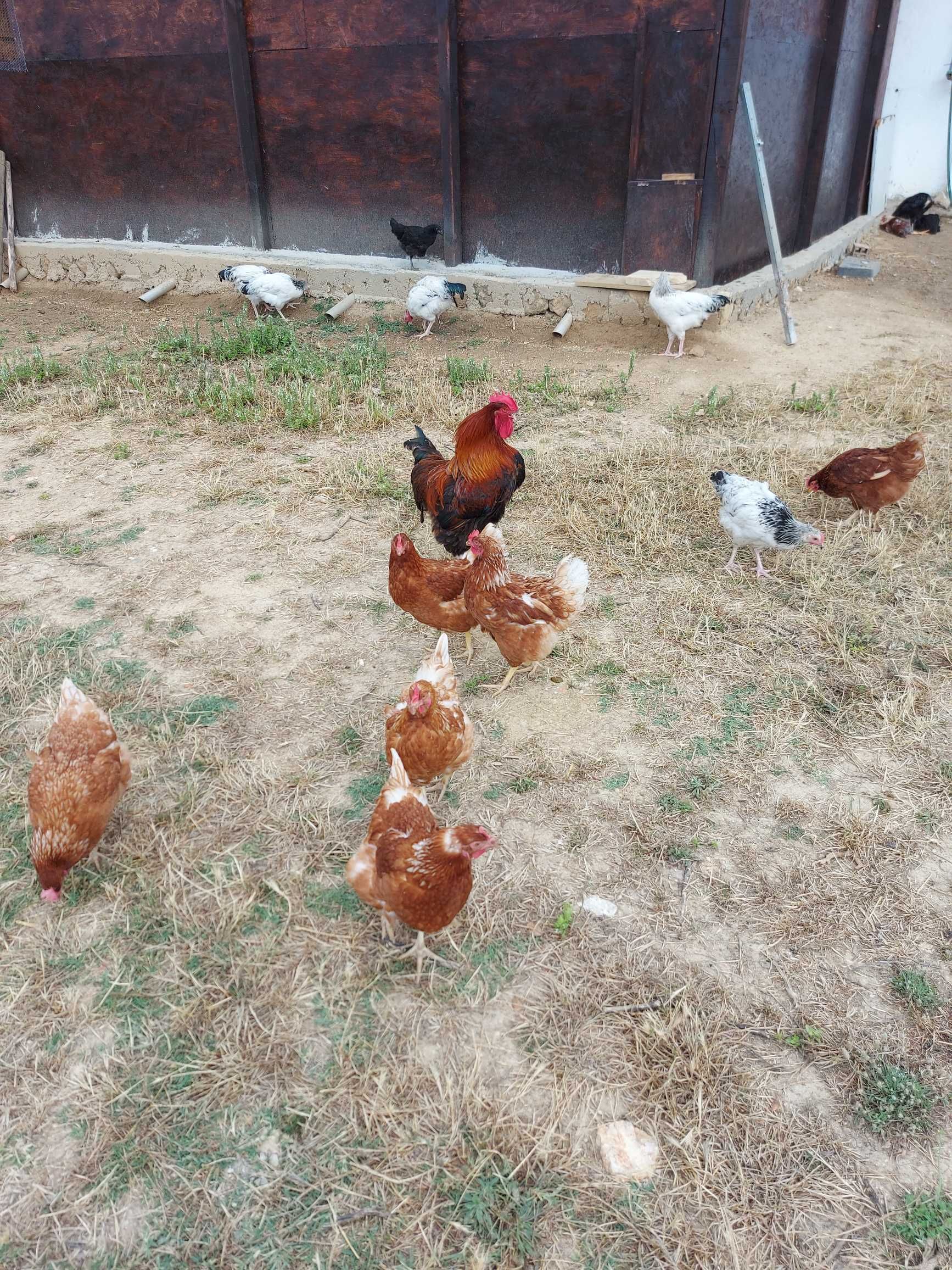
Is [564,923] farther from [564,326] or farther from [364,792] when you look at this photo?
Answer: [564,326]

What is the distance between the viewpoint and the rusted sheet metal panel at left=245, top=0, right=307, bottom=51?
8.93 m

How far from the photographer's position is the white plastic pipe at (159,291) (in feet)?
32.9

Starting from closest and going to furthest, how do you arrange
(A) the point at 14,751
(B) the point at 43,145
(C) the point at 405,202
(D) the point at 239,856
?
(D) the point at 239,856 < (A) the point at 14,751 < (C) the point at 405,202 < (B) the point at 43,145

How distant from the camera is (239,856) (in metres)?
2.93

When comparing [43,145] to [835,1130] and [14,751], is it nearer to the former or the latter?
[14,751]

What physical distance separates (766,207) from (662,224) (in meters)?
0.99

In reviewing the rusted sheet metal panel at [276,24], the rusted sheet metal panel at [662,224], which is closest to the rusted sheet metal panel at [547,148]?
the rusted sheet metal panel at [662,224]

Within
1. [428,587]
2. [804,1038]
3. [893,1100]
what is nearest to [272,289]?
[428,587]

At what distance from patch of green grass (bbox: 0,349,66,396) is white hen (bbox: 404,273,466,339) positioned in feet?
11.4

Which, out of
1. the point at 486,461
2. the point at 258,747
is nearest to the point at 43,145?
the point at 486,461

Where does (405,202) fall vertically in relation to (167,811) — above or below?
above

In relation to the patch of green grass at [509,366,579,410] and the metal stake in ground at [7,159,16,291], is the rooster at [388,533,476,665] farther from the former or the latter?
the metal stake in ground at [7,159,16,291]

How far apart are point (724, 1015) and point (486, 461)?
9.55 ft

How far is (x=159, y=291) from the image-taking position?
10133 millimetres
